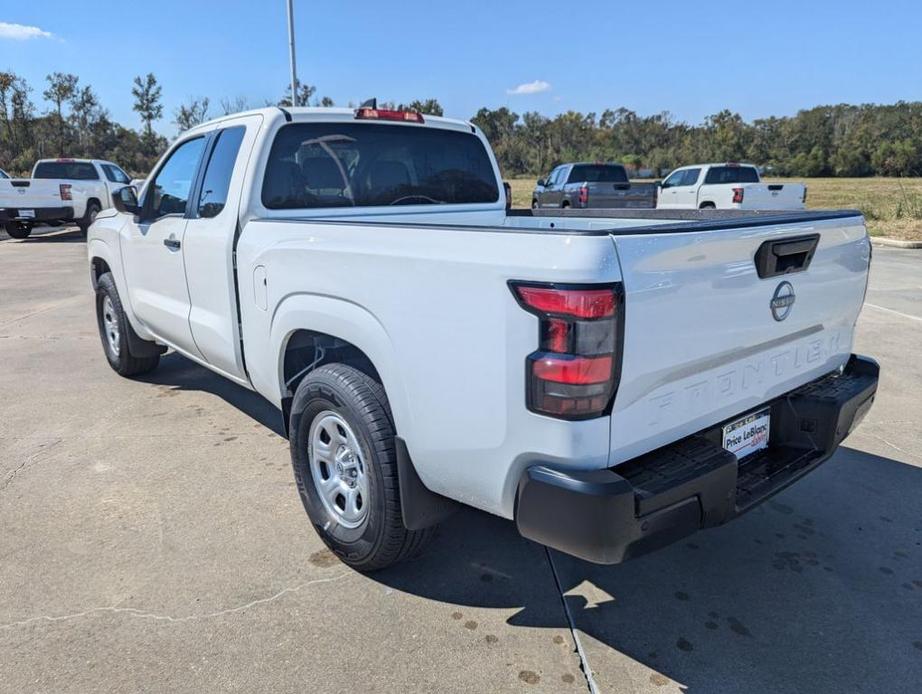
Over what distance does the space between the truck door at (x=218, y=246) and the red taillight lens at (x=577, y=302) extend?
6.22ft

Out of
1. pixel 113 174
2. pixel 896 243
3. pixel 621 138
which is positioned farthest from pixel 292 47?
pixel 621 138

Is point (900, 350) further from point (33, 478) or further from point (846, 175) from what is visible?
point (846, 175)

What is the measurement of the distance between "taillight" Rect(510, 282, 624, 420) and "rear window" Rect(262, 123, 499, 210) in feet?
6.98

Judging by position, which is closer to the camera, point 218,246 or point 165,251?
point 218,246

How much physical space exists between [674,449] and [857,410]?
1.15m

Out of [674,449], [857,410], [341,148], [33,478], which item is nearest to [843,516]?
[857,410]

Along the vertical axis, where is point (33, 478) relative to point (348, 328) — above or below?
below

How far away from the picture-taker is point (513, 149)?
83.4 m

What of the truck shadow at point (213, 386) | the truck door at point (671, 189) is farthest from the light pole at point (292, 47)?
the truck shadow at point (213, 386)

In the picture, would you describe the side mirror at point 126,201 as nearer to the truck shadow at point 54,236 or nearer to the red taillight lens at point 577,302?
the red taillight lens at point 577,302

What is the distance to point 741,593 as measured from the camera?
290cm

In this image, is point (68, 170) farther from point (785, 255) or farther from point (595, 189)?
point (785, 255)

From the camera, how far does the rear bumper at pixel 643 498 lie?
80.6 inches

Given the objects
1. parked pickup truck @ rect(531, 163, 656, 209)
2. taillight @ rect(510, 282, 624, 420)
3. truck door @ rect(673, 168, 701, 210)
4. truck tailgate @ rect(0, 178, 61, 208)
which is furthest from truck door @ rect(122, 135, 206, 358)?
truck door @ rect(673, 168, 701, 210)
